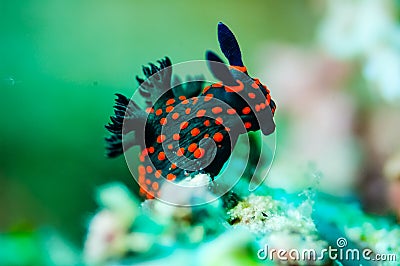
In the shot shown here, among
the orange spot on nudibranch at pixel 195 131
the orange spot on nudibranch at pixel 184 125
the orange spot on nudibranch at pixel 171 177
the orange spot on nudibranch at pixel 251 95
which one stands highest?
the orange spot on nudibranch at pixel 251 95

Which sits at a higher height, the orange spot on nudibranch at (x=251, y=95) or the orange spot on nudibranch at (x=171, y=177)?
the orange spot on nudibranch at (x=251, y=95)

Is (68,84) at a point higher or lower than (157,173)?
higher

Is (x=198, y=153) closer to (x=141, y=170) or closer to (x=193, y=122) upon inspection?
(x=193, y=122)

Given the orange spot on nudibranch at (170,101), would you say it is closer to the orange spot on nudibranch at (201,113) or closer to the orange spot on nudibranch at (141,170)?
the orange spot on nudibranch at (201,113)

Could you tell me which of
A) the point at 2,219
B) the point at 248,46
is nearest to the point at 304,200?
the point at 248,46

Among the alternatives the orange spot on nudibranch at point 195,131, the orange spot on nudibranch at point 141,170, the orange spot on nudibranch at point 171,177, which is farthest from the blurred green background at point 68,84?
the orange spot on nudibranch at point 195,131

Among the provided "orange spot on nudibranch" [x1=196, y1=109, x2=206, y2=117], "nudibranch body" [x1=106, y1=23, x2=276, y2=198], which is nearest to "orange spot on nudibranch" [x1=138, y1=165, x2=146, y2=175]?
"nudibranch body" [x1=106, y1=23, x2=276, y2=198]

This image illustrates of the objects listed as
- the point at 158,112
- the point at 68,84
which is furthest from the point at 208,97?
the point at 68,84

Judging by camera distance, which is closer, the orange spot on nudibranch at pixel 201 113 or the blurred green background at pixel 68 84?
the orange spot on nudibranch at pixel 201 113

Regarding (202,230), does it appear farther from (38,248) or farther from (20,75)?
(20,75)
